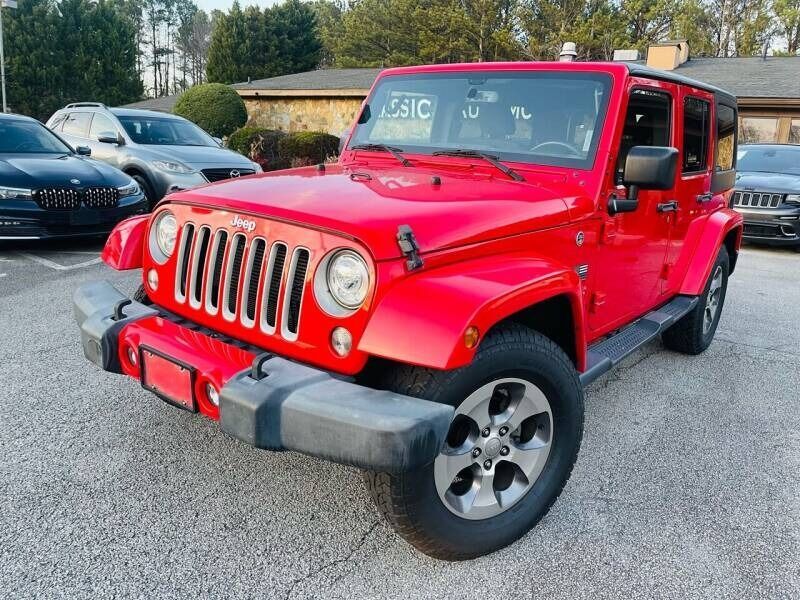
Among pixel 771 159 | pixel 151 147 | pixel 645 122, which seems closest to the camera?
pixel 645 122

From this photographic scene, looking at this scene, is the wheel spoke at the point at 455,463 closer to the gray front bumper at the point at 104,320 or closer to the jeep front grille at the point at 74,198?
the gray front bumper at the point at 104,320

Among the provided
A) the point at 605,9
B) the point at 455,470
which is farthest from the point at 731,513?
the point at 605,9

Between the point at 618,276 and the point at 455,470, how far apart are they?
158 centimetres

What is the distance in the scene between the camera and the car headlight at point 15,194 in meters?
6.58

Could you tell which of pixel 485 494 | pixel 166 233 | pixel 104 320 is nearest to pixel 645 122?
pixel 485 494

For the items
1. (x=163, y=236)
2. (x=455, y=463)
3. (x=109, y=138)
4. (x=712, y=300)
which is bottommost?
(x=455, y=463)

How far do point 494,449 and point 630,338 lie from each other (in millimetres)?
1442

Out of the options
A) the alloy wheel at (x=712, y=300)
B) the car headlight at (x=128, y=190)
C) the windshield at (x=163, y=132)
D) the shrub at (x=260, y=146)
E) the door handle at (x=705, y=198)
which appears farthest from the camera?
the shrub at (x=260, y=146)

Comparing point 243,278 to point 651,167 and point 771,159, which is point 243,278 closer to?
point 651,167

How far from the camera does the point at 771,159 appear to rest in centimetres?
1062

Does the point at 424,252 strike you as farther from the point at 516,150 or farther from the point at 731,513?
the point at 731,513

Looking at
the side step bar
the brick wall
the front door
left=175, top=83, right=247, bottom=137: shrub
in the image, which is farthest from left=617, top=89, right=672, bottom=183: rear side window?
left=175, top=83, right=247, bottom=137: shrub

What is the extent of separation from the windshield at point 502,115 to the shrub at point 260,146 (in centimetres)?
1461

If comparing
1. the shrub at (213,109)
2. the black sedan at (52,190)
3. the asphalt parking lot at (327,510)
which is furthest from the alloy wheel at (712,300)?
the shrub at (213,109)
